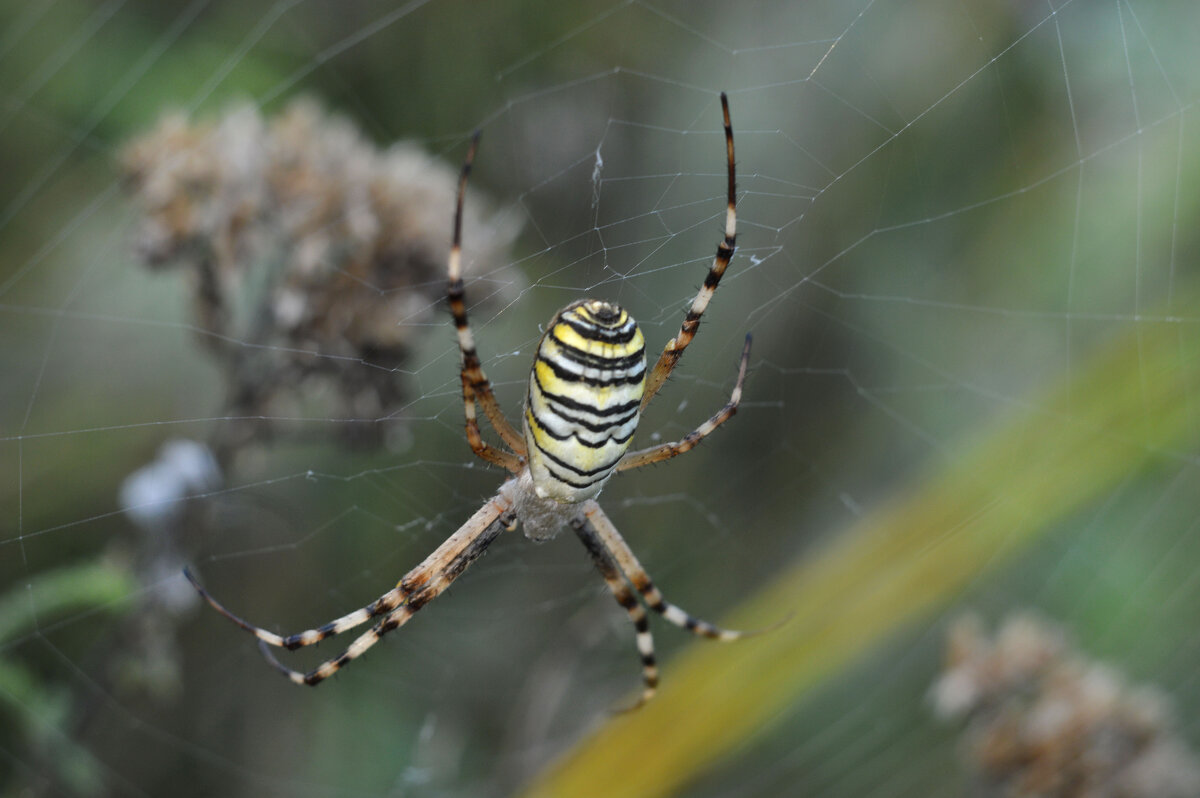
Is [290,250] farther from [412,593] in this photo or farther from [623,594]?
[623,594]

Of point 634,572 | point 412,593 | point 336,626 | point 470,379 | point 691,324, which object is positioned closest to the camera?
point 470,379

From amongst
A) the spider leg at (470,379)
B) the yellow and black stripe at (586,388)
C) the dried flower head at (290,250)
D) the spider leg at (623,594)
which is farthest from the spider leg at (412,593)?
the yellow and black stripe at (586,388)

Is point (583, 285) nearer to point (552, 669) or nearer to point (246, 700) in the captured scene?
point (552, 669)

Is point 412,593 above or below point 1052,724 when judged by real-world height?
above

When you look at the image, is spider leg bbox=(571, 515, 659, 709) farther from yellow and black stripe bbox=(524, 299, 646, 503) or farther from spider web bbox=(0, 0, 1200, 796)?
yellow and black stripe bbox=(524, 299, 646, 503)

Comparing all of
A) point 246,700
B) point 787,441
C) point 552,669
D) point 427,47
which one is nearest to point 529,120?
point 427,47

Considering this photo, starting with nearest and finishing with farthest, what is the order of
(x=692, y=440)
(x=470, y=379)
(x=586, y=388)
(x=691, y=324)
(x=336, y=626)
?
(x=586, y=388)
(x=470, y=379)
(x=691, y=324)
(x=692, y=440)
(x=336, y=626)

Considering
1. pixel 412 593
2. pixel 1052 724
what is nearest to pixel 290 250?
pixel 412 593
